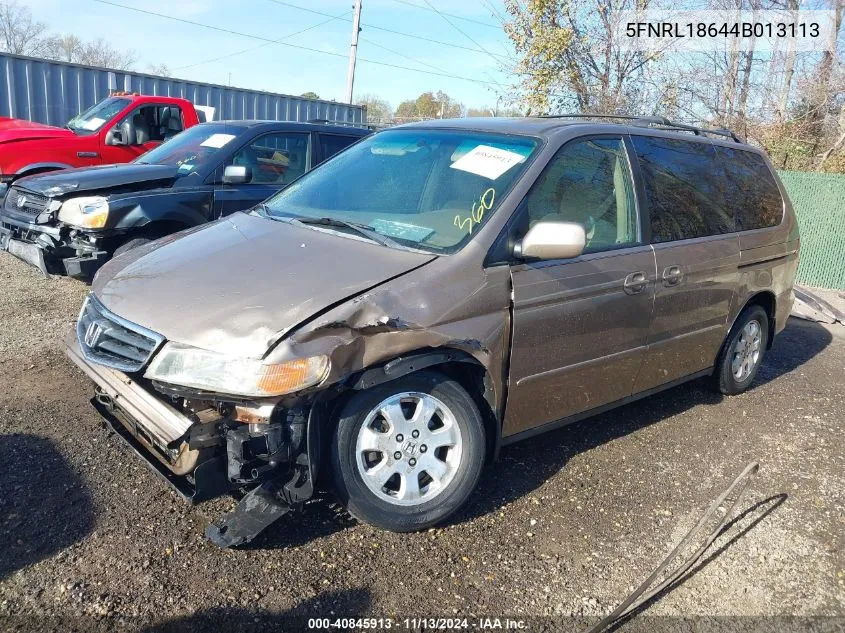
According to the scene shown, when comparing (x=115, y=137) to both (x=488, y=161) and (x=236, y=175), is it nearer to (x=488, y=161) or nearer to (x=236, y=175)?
(x=236, y=175)

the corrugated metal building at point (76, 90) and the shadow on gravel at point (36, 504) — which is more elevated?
the corrugated metal building at point (76, 90)

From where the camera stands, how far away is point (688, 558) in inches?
125

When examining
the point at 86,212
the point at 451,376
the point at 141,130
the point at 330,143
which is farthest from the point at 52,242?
the point at 141,130

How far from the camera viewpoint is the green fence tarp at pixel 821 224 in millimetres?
9922

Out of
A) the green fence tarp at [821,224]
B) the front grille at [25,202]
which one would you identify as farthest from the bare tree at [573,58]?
the front grille at [25,202]

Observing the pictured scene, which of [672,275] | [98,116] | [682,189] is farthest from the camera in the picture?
[98,116]

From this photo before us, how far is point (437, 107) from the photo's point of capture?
140ft

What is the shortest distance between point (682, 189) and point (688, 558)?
2287mm

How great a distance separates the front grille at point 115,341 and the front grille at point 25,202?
3498 millimetres

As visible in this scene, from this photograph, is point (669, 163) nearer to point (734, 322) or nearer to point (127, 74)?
point (734, 322)

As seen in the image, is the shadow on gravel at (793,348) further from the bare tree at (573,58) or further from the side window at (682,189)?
the bare tree at (573,58)

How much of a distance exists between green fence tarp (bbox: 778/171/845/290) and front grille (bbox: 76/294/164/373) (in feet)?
32.7

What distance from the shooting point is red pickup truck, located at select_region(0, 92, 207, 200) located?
28.9 feet

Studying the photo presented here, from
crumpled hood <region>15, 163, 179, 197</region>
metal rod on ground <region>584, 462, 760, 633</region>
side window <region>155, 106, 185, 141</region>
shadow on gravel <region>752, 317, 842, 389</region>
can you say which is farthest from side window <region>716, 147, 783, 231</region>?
side window <region>155, 106, 185, 141</region>
